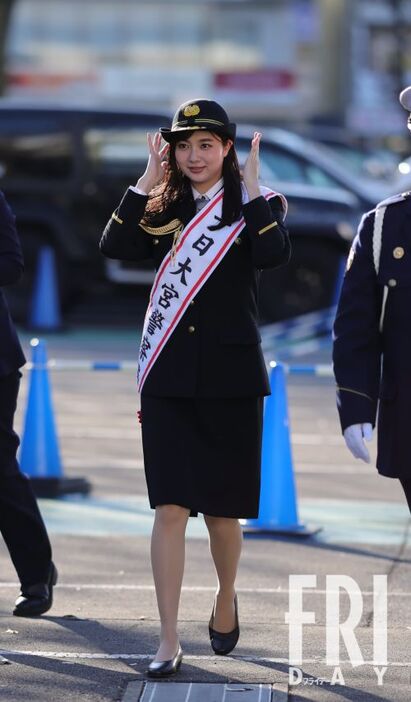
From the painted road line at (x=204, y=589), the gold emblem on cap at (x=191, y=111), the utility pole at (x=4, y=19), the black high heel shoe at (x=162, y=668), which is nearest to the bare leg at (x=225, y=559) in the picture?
the black high heel shoe at (x=162, y=668)

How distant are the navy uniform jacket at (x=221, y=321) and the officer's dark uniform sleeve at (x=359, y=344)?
423 mm

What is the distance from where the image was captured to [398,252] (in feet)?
16.5

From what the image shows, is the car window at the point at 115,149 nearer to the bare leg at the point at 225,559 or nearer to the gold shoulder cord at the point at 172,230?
the gold shoulder cord at the point at 172,230

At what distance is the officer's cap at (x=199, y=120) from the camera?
18.0 feet

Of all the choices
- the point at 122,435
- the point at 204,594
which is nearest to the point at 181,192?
the point at 204,594

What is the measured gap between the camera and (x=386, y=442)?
16.6 ft

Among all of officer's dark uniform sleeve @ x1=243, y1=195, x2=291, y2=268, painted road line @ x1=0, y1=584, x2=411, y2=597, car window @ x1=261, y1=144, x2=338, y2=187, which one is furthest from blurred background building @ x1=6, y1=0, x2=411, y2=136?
officer's dark uniform sleeve @ x1=243, y1=195, x2=291, y2=268

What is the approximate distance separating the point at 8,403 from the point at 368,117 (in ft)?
143

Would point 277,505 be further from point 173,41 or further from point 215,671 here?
point 173,41

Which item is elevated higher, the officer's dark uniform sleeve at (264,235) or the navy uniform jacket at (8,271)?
the officer's dark uniform sleeve at (264,235)

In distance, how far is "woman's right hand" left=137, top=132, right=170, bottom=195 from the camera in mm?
5590

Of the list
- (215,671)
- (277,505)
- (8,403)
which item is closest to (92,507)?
(277,505)

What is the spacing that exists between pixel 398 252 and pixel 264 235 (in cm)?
55

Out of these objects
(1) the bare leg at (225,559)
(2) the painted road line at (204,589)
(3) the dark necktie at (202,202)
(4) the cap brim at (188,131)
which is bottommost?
(2) the painted road line at (204,589)
